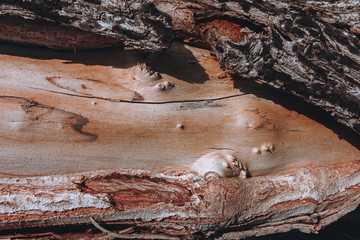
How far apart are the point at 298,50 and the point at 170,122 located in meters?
0.80

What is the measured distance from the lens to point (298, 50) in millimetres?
1638

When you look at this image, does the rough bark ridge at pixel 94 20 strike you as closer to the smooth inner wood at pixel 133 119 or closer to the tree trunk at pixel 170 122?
the tree trunk at pixel 170 122

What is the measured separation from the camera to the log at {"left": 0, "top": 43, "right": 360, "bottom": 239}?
60.4 inches

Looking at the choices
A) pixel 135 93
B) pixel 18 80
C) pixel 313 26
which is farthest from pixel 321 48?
pixel 18 80

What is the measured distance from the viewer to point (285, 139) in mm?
1796

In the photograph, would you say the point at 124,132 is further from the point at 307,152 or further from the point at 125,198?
the point at 307,152

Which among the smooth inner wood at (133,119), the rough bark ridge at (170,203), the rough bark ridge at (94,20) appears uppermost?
the rough bark ridge at (94,20)

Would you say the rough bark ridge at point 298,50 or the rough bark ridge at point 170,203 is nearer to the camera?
the rough bark ridge at point 170,203

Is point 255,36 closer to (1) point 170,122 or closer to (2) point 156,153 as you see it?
(1) point 170,122

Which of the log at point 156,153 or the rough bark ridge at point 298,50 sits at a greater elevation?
the rough bark ridge at point 298,50

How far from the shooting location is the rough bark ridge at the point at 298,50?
163cm

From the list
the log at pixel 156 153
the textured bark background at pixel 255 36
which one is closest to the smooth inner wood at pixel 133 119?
the log at pixel 156 153

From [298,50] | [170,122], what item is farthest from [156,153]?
[298,50]

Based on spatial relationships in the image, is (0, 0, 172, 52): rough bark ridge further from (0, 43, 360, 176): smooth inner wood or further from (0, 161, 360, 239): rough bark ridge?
(0, 161, 360, 239): rough bark ridge
